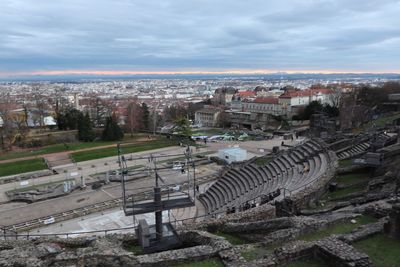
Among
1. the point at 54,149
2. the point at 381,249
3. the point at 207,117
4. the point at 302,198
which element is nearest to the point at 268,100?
the point at 207,117

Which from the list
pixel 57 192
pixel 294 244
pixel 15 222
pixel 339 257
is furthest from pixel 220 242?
pixel 57 192

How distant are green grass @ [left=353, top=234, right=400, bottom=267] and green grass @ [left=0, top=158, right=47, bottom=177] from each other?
112 feet

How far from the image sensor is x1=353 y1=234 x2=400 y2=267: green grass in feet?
26.5

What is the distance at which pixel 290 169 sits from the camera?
23141 mm

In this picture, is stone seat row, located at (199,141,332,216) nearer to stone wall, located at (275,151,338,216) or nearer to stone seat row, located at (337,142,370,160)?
stone wall, located at (275,151,338,216)

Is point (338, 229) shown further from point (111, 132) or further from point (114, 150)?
point (111, 132)

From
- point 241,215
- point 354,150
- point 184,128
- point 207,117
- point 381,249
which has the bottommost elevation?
point 207,117

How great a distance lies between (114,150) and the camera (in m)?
44.0

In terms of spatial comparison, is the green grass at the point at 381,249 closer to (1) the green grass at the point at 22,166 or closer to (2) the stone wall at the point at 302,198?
(2) the stone wall at the point at 302,198

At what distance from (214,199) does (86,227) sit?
8408mm

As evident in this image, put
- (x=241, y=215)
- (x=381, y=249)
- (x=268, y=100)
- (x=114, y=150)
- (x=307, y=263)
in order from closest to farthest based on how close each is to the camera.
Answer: (x=307, y=263), (x=381, y=249), (x=241, y=215), (x=114, y=150), (x=268, y=100)

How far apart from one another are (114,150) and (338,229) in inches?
1449

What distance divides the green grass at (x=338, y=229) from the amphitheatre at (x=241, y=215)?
1.2 inches

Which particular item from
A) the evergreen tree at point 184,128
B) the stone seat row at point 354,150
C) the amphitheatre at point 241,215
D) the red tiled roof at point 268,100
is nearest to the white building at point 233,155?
the amphitheatre at point 241,215
